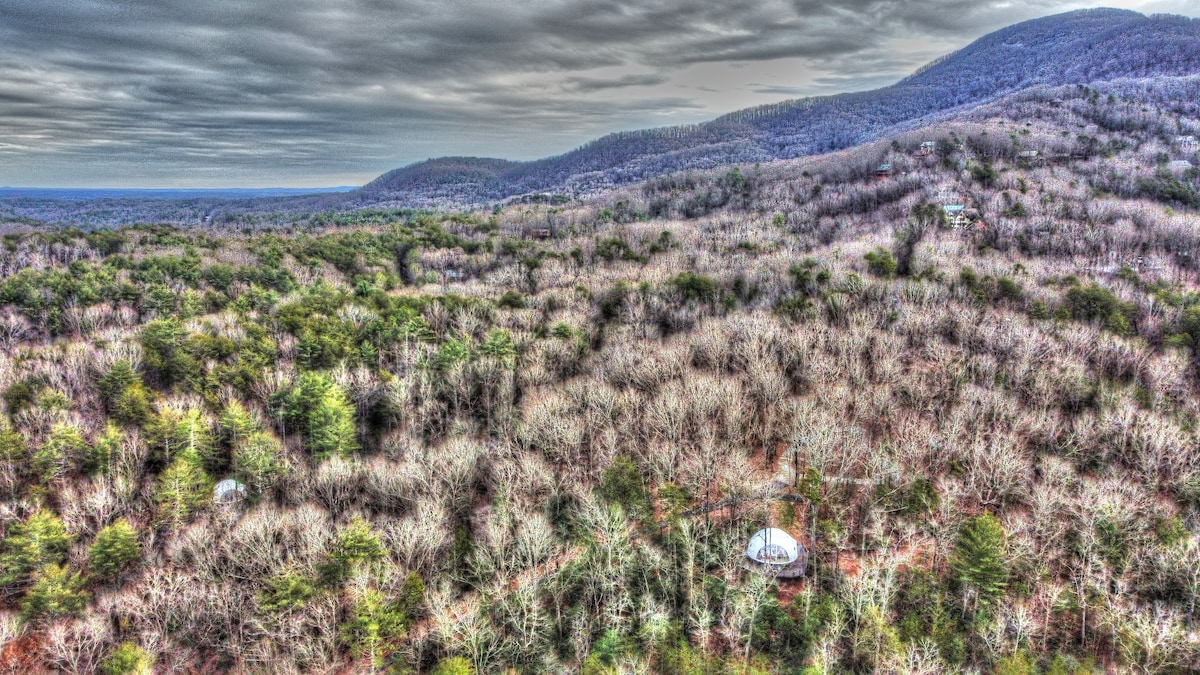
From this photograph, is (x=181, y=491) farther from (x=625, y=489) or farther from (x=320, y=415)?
(x=625, y=489)

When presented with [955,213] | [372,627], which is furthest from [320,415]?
[955,213]

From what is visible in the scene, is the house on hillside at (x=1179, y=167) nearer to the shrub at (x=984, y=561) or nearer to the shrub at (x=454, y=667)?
the shrub at (x=984, y=561)

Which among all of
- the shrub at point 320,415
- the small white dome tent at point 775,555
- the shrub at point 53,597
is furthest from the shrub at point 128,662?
the small white dome tent at point 775,555

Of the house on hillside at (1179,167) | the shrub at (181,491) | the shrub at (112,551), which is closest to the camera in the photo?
the shrub at (112,551)

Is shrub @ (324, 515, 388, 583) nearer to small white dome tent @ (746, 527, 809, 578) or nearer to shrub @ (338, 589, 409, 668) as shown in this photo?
shrub @ (338, 589, 409, 668)

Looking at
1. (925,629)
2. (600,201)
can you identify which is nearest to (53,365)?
(925,629)

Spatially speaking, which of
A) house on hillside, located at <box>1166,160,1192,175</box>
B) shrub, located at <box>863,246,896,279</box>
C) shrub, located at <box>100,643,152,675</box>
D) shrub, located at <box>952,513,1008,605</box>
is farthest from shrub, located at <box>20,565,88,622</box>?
house on hillside, located at <box>1166,160,1192,175</box>
